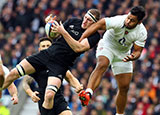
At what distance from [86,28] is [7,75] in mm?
1800

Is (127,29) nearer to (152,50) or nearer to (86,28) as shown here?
(86,28)

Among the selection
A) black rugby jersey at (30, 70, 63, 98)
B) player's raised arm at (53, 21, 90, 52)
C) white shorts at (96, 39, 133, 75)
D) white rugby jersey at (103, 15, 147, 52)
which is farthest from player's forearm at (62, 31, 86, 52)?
black rugby jersey at (30, 70, 63, 98)

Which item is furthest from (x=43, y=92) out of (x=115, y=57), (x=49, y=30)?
(x=115, y=57)

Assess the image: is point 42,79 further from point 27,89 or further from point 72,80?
point 72,80

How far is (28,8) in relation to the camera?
19719mm

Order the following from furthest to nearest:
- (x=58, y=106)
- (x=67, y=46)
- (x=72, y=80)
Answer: (x=72, y=80), (x=58, y=106), (x=67, y=46)

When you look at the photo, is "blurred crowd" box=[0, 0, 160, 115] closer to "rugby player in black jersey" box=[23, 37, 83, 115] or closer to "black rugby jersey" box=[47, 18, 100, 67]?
"rugby player in black jersey" box=[23, 37, 83, 115]

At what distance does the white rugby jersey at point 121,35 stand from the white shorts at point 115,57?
0.09 meters

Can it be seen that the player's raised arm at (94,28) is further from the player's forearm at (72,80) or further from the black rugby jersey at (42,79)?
the black rugby jersey at (42,79)

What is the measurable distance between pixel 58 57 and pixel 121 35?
136cm

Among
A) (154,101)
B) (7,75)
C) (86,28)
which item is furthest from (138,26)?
(154,101)

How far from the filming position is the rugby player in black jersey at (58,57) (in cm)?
947

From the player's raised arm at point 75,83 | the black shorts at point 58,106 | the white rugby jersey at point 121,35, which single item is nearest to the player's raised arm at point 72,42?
the white rugby jersey at point 121,35

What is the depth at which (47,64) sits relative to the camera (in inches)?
380
